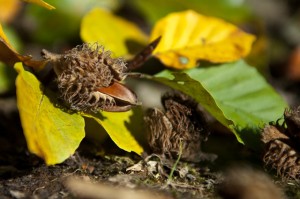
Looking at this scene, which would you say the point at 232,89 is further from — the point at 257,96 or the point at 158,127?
the point at 158,127

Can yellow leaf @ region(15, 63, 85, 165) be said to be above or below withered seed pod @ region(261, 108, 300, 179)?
below

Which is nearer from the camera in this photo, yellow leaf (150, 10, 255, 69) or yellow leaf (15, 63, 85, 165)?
yellow leaf (15, 63, 85, 165)

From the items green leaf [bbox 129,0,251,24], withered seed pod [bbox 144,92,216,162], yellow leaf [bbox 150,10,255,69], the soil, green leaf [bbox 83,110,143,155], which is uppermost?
green leaf [bbox 129,0,251,24]

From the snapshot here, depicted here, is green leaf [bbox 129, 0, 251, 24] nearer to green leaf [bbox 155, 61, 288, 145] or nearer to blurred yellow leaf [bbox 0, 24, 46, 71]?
green leaf [bbox 155, 61, 288, 145]

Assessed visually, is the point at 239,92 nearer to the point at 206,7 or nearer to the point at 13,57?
the point at 13,57

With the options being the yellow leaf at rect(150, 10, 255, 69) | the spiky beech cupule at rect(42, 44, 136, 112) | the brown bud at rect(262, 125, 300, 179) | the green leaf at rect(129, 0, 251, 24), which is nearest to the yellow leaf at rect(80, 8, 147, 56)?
the yellow leaf at rect(150, 10, 255, 69)

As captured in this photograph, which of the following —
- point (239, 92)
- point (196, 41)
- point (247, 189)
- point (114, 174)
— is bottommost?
point (114, 174)

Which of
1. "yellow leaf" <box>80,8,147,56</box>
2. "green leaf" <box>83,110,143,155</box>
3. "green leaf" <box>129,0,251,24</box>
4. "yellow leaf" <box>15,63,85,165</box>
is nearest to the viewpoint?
"yellow leaf" <box>15,63,85,165</box>

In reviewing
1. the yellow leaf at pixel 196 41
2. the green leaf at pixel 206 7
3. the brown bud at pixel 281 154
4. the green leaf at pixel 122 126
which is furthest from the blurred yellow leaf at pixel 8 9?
the brown bud at pixel 281 154

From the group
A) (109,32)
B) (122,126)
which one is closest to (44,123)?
(122,126)
